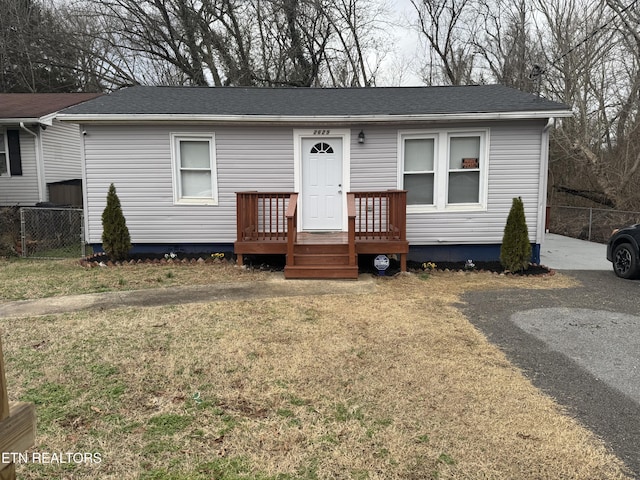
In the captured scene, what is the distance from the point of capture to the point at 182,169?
849 cm

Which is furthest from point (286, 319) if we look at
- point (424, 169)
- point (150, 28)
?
point (150, 28)

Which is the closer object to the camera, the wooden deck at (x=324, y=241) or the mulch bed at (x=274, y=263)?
the wooden deck at (x=324, y=241)

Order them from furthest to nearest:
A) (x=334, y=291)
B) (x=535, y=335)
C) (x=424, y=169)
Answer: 1. (x=424, y=169)
2. (x=334, y=291)
3. (x=535, y=335)

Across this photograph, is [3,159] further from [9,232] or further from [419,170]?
[419,170]

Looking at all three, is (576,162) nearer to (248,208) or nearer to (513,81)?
(513,81)

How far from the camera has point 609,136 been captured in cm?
1523

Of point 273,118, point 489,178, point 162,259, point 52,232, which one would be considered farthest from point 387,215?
point 52,232

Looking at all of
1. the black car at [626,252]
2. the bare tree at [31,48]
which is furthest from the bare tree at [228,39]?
the black car at [626,252]

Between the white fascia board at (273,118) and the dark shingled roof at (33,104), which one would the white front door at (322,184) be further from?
the dark shingled roof at (33,104)

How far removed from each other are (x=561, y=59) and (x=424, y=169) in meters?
10.6

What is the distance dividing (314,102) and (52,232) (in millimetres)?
6356

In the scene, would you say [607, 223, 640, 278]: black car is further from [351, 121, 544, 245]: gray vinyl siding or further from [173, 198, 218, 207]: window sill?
[173, 198, 218, 207]: window sill

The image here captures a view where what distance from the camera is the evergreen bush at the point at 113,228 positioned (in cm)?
803

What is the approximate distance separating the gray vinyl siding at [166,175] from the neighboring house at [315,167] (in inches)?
0.8
